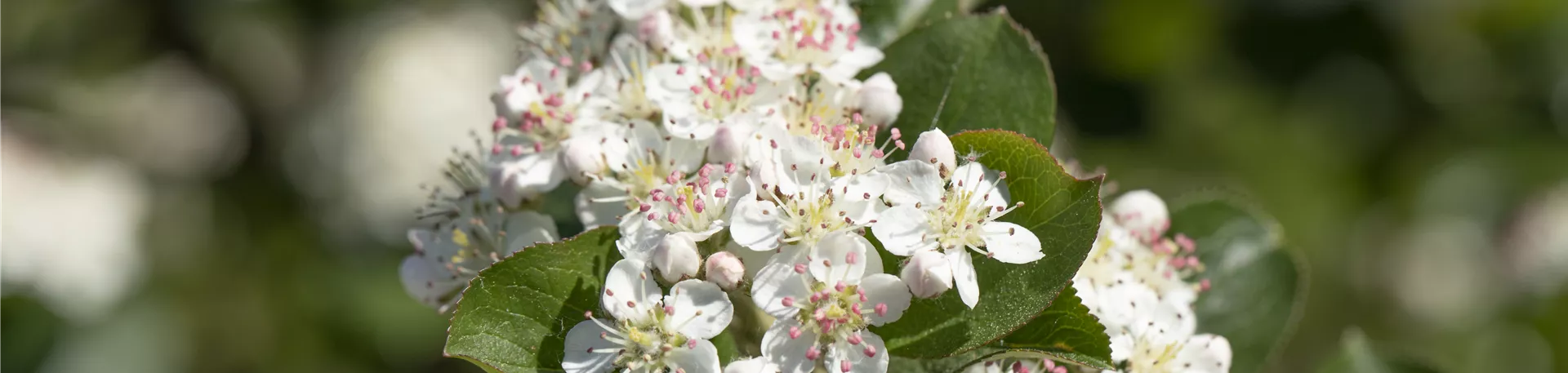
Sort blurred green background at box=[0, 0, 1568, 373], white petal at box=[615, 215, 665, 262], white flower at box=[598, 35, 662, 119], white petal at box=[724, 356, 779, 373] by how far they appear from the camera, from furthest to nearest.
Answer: blurred green background at box=[0, 0, 1568, 373]
white flower at box=[598, 35, 662, 119]
white petal at box=[615, 215, 665, 262]
white petal at box=[724, 356, 779, 373]

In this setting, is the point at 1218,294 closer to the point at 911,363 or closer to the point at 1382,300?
the point at 911,363

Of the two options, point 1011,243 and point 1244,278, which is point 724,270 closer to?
point 1011,243

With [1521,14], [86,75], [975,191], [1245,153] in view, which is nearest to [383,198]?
[86,75]

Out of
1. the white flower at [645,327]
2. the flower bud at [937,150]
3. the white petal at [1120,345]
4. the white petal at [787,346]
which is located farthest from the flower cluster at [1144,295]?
the white flower at [645,327]

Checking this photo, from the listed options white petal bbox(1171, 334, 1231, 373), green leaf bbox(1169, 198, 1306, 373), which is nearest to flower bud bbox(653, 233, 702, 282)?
white petal bbox(1171, 334, 1231, 373)

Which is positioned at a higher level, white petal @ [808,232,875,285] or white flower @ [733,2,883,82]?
white flower @ [733,2,883,82]

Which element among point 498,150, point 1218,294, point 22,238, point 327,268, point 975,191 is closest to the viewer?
point 975,191

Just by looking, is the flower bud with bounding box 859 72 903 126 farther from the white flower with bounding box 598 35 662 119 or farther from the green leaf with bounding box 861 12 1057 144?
the white flower with bounding box 598 35 662 119

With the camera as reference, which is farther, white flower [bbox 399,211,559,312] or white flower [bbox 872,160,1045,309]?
white flower [bbox 399,211,559,312]
